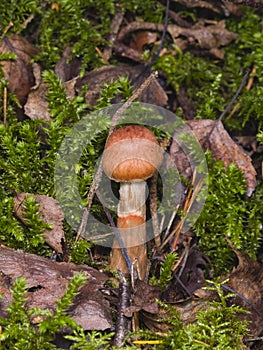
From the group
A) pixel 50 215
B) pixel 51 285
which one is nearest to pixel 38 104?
pixel 50 215

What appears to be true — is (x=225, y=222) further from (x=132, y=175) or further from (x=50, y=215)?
(x=50, y=215)

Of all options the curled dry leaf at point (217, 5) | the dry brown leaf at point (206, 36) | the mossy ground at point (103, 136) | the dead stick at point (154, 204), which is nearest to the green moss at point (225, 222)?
the mossy ground at point (103, 136)

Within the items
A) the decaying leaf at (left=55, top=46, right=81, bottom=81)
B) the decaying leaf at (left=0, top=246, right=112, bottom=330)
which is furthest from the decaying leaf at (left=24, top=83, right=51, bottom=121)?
the decaying leaf at (left=0, top=246, right=112, bottom=330)

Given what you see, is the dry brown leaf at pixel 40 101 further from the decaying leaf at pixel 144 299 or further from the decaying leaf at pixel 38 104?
the decaying leaf at pixel 144 299

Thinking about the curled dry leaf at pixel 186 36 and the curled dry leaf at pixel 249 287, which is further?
the curled dry leaf at pixel 186 36

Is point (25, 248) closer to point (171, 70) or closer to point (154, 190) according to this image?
point (154, 190)

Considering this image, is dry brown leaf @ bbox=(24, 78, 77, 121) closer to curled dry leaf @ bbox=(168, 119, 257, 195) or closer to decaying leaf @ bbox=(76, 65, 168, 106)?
decaying leaf @ bbox=(76, 65, 168, 106)
